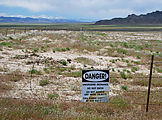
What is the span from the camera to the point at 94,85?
21.1ft

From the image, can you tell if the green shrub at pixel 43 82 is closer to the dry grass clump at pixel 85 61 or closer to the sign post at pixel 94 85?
the sign post at pixel 94 85

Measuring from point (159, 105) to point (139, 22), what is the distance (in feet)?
652

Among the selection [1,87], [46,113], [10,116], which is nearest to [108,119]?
[46,113]

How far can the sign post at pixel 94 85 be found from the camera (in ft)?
20.9

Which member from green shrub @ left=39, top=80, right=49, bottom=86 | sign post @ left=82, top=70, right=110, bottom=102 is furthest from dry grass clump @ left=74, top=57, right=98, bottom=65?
sign post @ left=82, top=70, right=110, bottom=102

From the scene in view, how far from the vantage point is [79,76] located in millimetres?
13852

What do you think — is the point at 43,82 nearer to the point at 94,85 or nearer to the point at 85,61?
the point at 94,85

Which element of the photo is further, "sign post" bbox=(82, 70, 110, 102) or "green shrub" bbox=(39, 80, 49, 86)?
"green shrub" bbox=(39, 80, 49, 86)


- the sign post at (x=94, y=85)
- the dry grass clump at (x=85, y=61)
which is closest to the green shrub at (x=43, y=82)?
the sign post at (x=94, y=85)

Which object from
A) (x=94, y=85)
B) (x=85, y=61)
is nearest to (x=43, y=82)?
(x=94, y=85)

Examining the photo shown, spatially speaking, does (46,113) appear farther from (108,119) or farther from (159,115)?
(159,115)

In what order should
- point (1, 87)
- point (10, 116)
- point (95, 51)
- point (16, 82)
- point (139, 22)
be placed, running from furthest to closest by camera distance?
point (139, 22) < point (95, 51) < point (16, 82) < point (1, 87) < point (10, 116)

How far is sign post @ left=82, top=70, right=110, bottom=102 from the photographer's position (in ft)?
20.9

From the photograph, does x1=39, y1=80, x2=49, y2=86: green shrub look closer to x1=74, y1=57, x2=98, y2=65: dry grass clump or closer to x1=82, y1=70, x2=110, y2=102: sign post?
x1=82, y1=70, x2=110, y2=102: sign post
